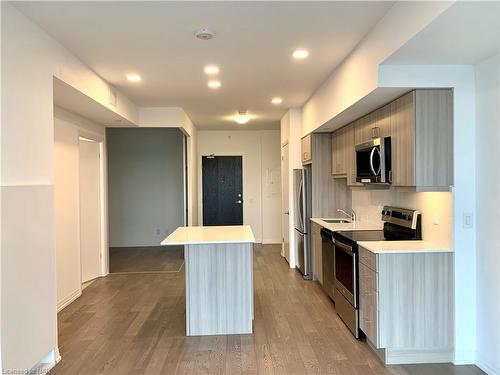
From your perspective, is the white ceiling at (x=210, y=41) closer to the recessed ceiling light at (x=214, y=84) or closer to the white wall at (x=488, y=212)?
the recessed ceiling light at (x=214, y=84)

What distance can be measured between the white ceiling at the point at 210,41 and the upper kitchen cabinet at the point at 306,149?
91cm

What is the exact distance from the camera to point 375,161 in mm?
3479

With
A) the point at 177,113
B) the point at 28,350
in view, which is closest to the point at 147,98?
the point at 177,113

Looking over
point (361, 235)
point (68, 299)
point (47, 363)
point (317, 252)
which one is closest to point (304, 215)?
point (317, 252)

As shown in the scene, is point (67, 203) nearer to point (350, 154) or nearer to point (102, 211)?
point (102, 211)

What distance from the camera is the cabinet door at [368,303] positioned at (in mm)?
2939

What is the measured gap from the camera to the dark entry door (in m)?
8.55

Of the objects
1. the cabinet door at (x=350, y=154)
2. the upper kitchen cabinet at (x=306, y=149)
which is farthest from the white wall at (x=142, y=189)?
the cabinet door at (x=350, y=154)

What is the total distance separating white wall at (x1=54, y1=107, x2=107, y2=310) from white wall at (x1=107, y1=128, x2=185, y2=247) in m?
3.27

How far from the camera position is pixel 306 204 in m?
5.44

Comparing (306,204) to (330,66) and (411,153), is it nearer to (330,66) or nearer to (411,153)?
(330,66)

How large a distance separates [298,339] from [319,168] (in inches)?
104

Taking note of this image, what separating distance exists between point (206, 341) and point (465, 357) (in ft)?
6.93

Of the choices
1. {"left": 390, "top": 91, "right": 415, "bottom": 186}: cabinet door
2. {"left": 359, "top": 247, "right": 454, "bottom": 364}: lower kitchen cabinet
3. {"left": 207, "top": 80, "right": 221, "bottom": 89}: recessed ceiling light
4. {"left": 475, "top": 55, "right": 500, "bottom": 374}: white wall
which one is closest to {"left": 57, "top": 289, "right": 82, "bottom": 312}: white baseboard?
{"left": 207, "top": 80, "right": 221, "bottom": 89}: recessed ceiling light
